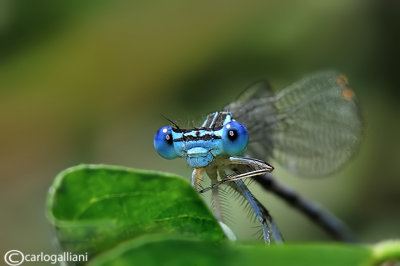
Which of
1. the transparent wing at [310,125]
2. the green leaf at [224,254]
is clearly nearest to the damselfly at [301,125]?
the transparent wing at [310,125]

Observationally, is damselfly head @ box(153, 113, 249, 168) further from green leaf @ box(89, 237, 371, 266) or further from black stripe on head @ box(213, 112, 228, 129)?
green leaf @ box(89, 237, 371, 266)

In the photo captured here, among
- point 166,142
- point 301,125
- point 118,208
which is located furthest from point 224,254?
point 301,125

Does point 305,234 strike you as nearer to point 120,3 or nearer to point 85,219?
point 120,3

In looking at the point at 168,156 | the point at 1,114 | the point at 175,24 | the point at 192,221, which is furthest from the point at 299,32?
the point at 192,221

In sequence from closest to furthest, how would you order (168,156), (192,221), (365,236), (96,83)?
(192,221)
(168,156)
(365,236)
(96,83)

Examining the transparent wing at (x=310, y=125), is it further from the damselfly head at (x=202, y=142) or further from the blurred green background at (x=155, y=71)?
the blurred green background at (x=155, y=71)
